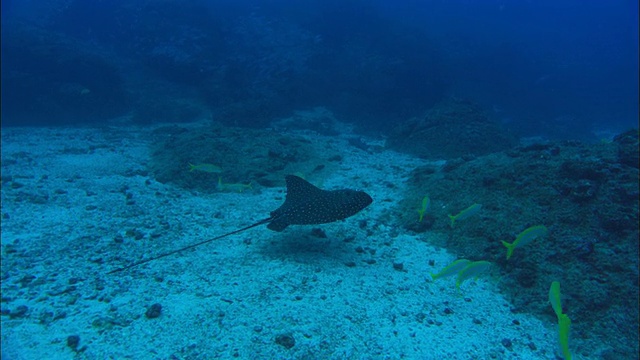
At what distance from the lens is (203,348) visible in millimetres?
3199

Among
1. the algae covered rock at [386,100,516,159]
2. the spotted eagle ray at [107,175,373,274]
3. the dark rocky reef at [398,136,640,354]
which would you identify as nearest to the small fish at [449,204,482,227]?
the dark rocky reef at [398,136,640,354]

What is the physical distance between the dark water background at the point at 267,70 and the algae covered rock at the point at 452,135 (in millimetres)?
4279

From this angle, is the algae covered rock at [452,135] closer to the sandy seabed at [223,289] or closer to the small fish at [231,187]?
the sandy seabed at [223,289]

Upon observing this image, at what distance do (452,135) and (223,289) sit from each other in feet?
37.6

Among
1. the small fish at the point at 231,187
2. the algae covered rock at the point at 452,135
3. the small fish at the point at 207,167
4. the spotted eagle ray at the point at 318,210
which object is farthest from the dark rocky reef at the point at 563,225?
the algae covered rock at the point at 452,135

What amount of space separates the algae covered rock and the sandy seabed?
21.4ft

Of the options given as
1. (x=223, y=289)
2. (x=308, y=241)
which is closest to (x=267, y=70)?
(x=308, y=241)

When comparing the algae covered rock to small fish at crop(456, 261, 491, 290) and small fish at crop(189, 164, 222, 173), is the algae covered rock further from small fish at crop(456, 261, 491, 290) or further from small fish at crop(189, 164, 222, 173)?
small fish at crop(456, 261, 491, 290)

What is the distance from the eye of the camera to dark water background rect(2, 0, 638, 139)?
698 inches

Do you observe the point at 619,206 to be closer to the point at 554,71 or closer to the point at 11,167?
the point at 11,167

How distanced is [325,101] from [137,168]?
16.0 metres

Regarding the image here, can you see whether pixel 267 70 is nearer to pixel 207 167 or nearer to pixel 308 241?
pixel 207 167

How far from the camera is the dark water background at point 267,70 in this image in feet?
58.1

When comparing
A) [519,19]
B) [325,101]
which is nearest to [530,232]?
[325,101]
